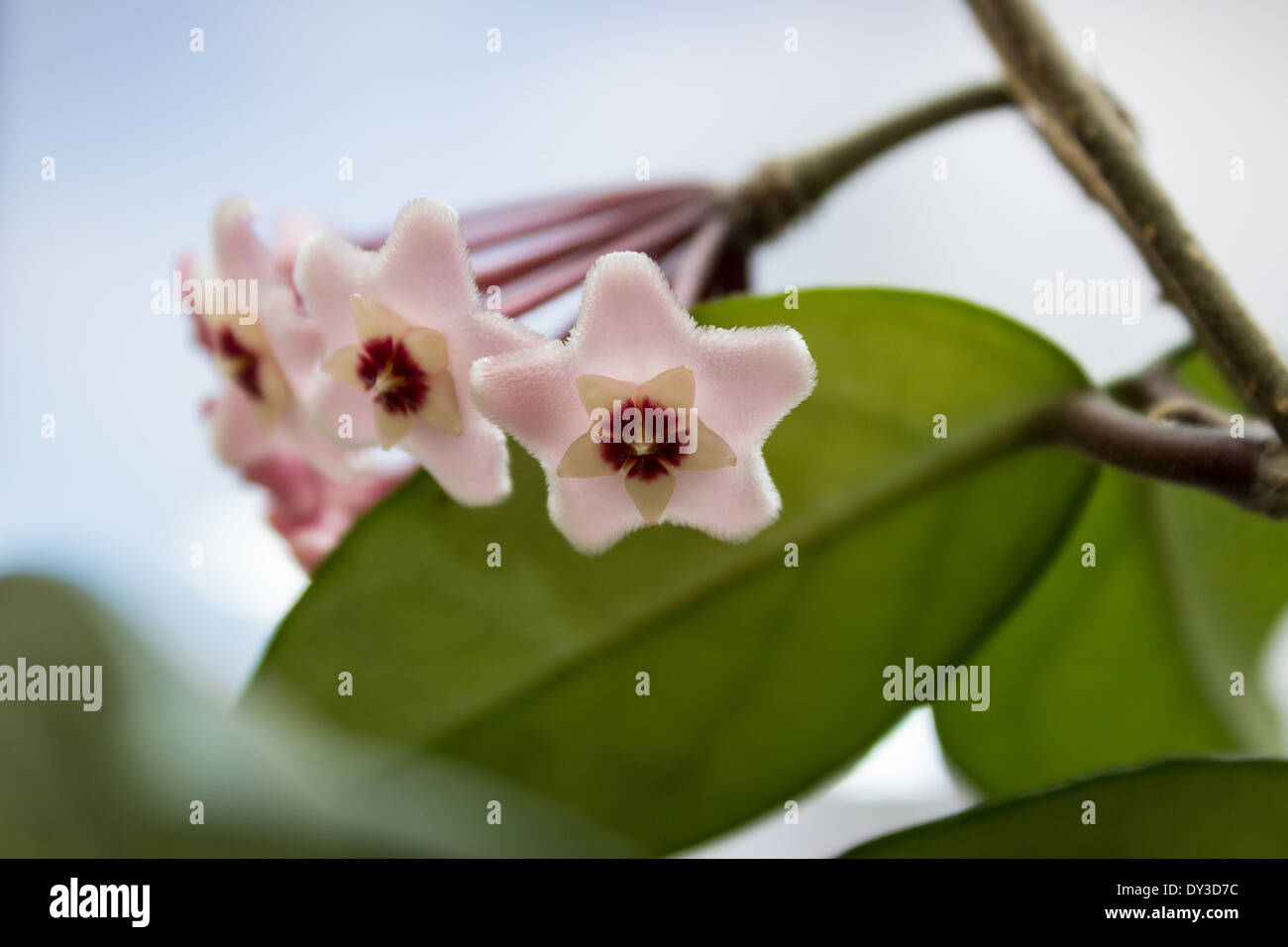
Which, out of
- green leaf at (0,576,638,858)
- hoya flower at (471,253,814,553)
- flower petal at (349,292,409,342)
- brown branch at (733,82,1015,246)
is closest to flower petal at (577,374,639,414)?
hoya flower at (471,253,814,553)

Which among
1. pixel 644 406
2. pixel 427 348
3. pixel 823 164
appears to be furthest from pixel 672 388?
pixel 823 164

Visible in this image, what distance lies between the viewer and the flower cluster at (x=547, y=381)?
18.7 inches

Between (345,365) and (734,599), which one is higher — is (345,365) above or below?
above

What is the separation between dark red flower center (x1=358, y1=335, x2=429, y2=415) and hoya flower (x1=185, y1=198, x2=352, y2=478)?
7cm

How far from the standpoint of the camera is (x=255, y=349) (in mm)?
644

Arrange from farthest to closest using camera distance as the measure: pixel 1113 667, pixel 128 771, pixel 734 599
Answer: pixel 1113 667, pixel 734 599, pixel 128 771

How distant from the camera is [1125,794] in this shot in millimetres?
504

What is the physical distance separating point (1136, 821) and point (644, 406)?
11.6 inches

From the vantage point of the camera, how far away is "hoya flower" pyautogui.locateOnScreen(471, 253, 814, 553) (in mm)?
470

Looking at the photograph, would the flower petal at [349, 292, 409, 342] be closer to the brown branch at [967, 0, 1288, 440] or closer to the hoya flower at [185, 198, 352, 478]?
the hoya flower at [185, 198, 352, 478]

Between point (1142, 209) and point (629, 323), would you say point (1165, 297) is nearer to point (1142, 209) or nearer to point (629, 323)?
point (1142, 209)

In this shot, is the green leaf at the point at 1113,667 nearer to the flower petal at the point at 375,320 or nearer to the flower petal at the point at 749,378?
the flower petal at the point at 749,378
